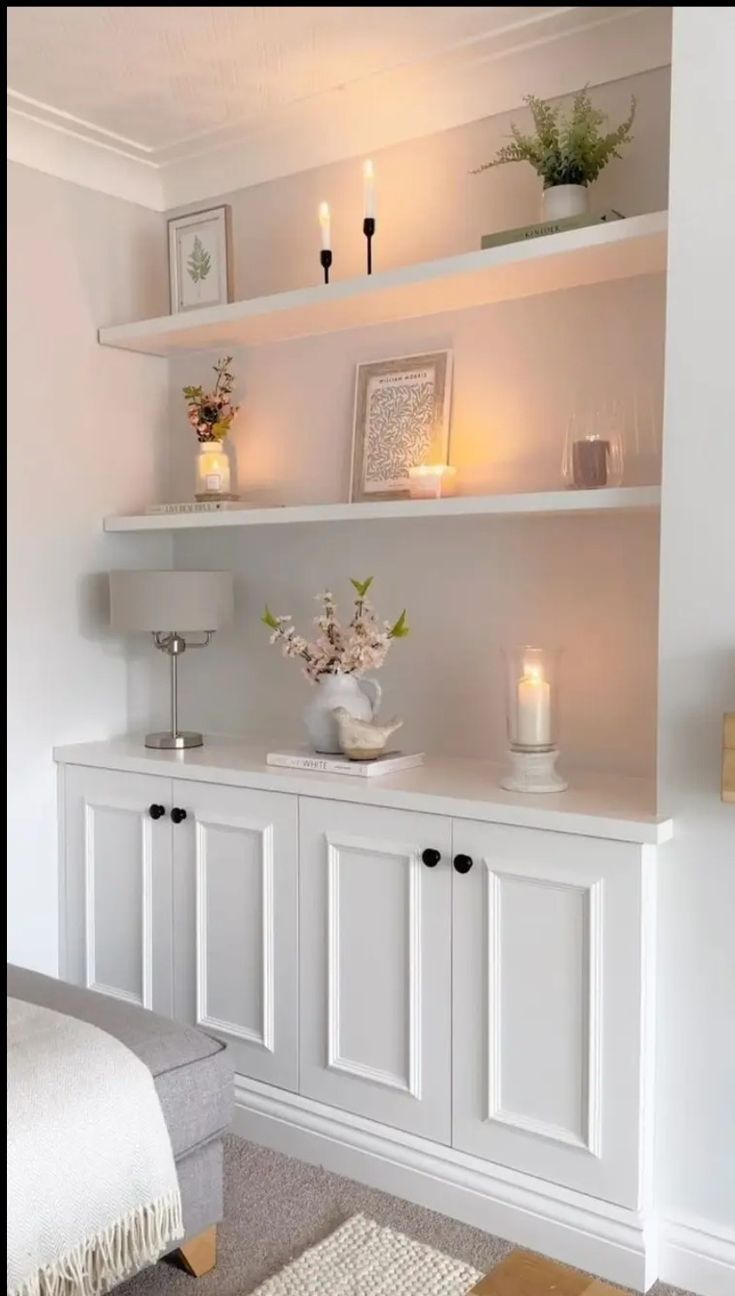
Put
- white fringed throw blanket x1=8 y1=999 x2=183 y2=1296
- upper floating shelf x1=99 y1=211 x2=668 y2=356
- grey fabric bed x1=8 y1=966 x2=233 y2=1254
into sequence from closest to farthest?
white fringed throw blanket x1=8 y1=999 x2=183 y2=1296 → grey fabric bed x1=8 y1=966 x2=233 y2=1254 → upper floating shelf x1=99 y1=211 x2=668 y2=356

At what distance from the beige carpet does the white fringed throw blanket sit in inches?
9.2

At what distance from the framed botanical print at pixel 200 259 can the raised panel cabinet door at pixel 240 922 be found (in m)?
1.28

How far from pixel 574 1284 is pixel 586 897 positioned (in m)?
0.78

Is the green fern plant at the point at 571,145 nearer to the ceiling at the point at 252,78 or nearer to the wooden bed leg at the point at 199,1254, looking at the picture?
the ceiling at the point at 252,78

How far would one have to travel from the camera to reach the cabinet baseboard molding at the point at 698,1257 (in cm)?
198

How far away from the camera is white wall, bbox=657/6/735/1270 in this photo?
6.33ft

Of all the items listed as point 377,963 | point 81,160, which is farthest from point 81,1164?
point 81,160

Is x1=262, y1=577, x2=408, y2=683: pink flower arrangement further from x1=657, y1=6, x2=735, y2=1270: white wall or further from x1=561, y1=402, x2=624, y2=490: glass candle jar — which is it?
x1=657, y1=6, x2=735, y2=1270: white wall

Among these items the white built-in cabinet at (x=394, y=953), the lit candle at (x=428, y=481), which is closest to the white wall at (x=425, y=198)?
the lit candle at (x=428, y=481)

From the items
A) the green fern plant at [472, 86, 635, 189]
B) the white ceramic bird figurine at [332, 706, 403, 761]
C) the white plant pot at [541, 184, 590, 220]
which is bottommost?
the white ceramic bird figurine at [332, 706, 403, 761]

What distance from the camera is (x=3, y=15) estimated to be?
3.30ft

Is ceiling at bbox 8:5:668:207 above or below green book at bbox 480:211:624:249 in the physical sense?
above

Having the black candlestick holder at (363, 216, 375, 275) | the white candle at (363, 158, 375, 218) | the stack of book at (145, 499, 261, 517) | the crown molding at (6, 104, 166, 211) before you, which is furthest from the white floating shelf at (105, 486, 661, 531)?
the crown molding at (6, 104, 166, 211)

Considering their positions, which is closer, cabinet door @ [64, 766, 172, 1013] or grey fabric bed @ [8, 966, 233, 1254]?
grey fabric bed @ [8, 966, 233, 1254]
